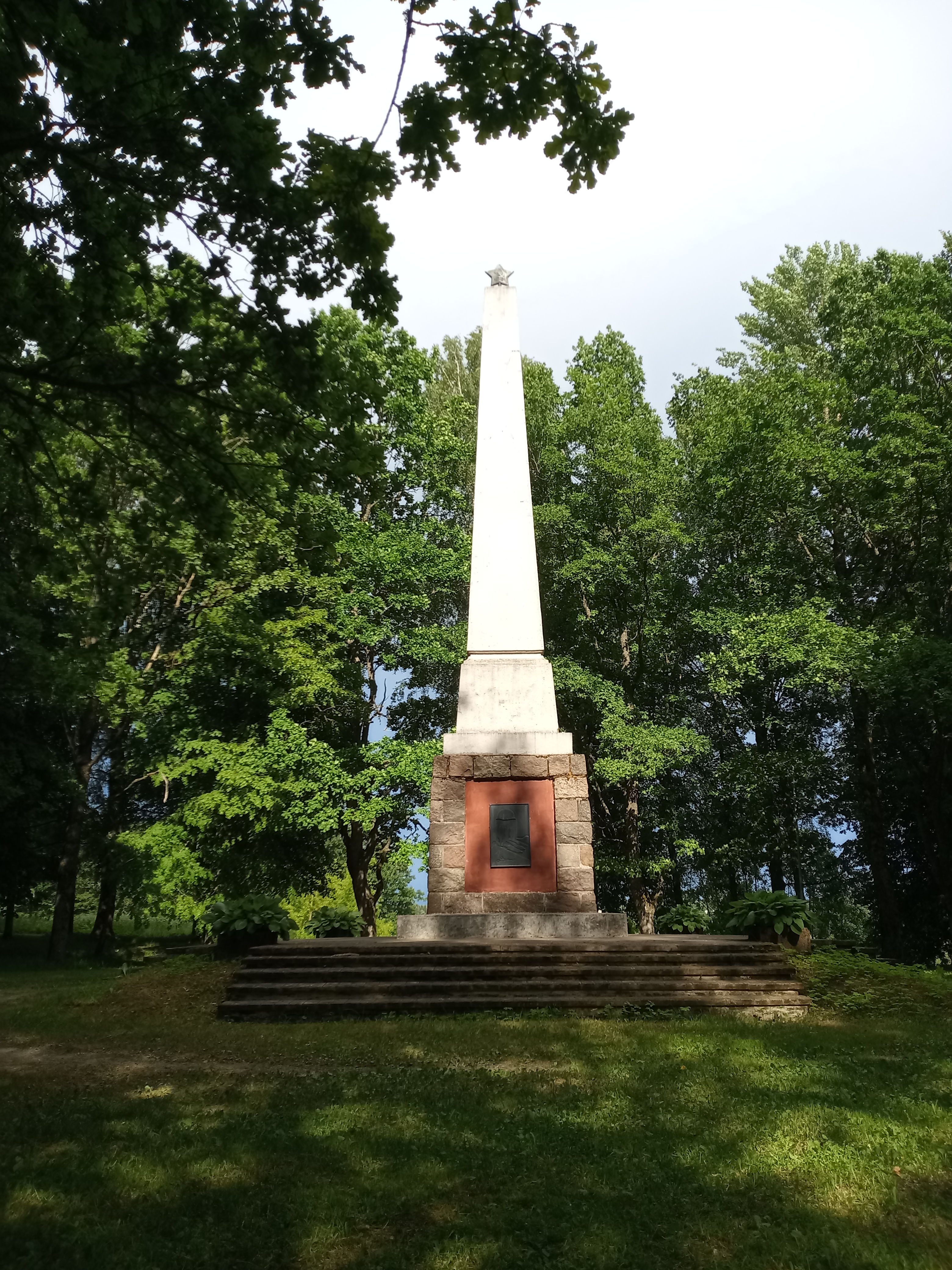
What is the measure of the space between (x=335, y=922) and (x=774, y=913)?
5.72m

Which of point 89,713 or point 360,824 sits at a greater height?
point 89,713

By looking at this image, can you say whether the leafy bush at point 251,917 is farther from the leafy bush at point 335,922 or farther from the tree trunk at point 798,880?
the tree trunk at point 798,880

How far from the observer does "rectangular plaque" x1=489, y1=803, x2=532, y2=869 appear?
37.8 feet

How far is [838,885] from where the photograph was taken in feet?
76.8

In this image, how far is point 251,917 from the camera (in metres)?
11.6

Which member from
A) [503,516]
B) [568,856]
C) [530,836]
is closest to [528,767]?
[530,836]

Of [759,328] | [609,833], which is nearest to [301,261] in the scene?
[609,833]

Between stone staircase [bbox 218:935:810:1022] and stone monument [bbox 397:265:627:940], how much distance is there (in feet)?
3.71

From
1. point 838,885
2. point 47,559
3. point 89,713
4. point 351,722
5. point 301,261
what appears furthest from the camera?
point 838,885

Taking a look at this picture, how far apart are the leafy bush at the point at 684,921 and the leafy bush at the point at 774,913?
2.63 meters

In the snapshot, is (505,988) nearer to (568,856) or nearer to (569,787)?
(568,856)

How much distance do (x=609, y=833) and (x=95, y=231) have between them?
19283 millimetres

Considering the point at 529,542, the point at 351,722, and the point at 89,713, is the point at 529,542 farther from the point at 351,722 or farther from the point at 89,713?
the point at 89,713

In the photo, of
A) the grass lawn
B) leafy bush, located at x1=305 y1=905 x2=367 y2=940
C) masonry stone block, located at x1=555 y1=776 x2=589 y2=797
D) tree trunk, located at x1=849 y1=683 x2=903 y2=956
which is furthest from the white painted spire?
tree trunk, located at x1=849 y1=683 x2=903 y2=956
